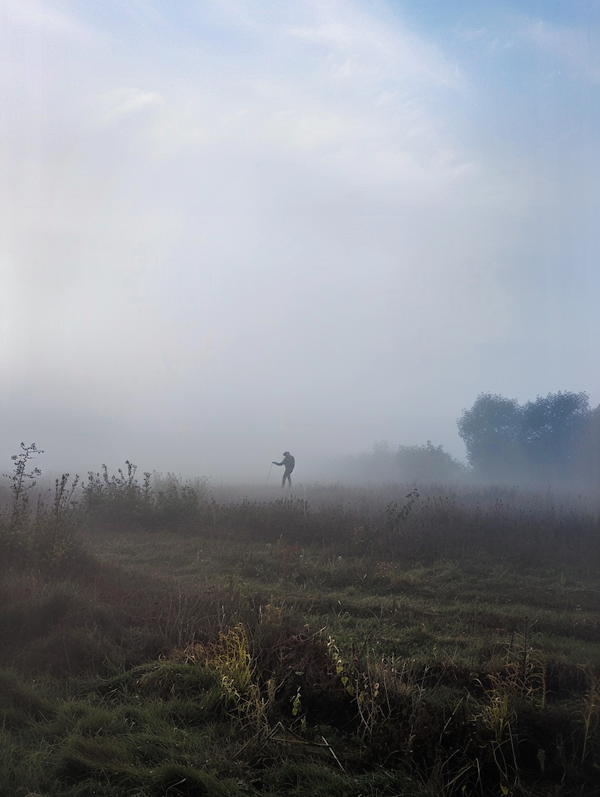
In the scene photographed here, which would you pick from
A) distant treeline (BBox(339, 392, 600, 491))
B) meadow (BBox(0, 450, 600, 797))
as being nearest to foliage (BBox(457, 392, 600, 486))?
distant treeline (BBox(339, 392, 600, 491))

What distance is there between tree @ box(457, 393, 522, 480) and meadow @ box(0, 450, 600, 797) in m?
36.6

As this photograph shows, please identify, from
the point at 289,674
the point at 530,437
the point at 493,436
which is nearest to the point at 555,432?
the point at 530,437

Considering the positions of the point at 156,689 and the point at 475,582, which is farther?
the point at 475,582

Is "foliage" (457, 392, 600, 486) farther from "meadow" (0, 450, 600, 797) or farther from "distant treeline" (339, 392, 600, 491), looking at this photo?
"meadow" (0, 450, 600, 797)

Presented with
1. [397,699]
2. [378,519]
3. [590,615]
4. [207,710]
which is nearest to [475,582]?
[590,615]

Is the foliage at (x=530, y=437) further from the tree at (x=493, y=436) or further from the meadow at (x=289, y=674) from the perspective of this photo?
the meadow at (x=289, y=674)

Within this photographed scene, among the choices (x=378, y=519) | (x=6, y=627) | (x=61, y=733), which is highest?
(x=378, y=519)

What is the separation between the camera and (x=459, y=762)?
3.84 meters

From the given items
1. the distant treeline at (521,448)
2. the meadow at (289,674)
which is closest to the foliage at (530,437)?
the distant treeline at (521,448)

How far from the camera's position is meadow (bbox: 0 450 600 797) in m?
3.74

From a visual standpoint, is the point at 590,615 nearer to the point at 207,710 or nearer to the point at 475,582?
the point at 475,582

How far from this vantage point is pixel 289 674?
4.87m

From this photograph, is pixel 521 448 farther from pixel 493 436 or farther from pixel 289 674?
pixel 289 674

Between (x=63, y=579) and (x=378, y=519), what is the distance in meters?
7.83
